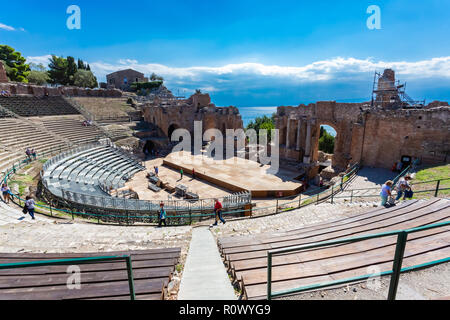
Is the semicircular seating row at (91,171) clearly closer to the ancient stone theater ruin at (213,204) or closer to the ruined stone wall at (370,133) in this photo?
the ancient stone theater ruin at (213,204)

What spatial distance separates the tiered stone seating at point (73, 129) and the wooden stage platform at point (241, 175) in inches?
360

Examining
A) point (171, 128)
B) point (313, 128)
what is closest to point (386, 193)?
point (313, 128)

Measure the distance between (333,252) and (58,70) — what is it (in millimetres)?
64376

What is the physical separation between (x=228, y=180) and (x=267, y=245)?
13793mm

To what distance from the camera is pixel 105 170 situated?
2000cm

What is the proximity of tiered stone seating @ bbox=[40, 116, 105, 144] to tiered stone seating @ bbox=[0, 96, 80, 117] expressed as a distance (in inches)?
72.2

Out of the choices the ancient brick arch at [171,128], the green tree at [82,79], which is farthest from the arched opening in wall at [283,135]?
the green tree at [82,79]

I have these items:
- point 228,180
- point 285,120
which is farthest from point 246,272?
→ point 285,120

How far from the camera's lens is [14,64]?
4425cm

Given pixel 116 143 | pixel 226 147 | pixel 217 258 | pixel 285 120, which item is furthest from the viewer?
pixel 226 147

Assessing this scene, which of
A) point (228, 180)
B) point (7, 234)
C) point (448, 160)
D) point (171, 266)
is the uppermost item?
point (448, 160)

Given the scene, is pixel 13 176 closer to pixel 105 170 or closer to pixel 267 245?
pixel 105 170

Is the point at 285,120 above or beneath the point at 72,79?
beneath

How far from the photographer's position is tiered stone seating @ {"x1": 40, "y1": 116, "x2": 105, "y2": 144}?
2456 cm
